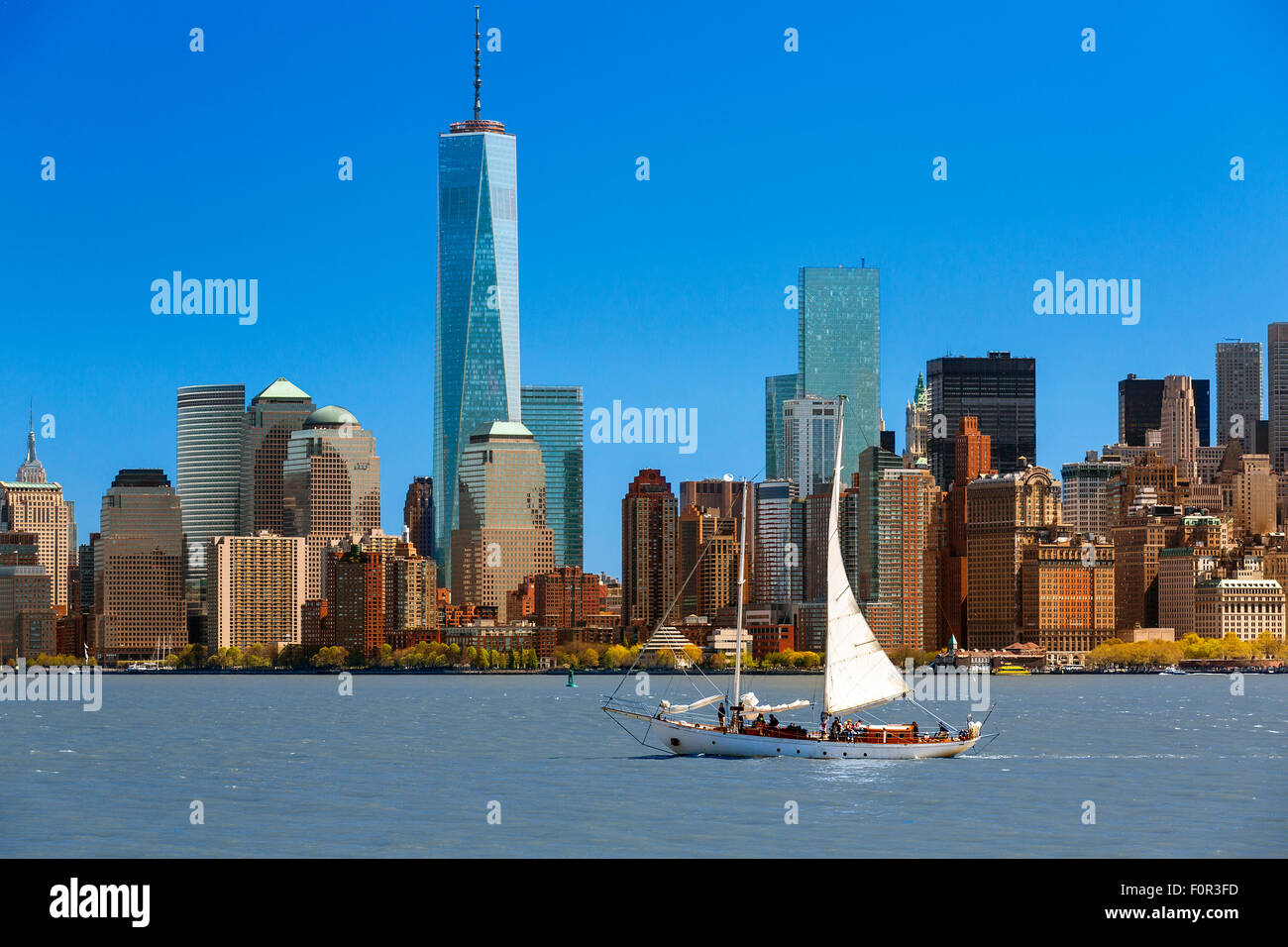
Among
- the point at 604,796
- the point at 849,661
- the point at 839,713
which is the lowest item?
the point at 604,796

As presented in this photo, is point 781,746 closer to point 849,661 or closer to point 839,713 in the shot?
point 839,713

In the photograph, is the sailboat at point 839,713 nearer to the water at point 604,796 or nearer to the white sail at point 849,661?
the white sail at point 849,661

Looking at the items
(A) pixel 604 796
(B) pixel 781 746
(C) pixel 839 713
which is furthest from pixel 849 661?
(A) pixel 604 796

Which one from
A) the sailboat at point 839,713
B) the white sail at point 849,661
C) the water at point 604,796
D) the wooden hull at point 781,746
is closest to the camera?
the water at point 604,796

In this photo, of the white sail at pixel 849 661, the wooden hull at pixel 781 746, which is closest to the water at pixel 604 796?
the wooden hull at pixel 781 746

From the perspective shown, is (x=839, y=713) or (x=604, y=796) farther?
(x=839, y=713)

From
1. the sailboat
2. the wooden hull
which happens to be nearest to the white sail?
the sailboat
